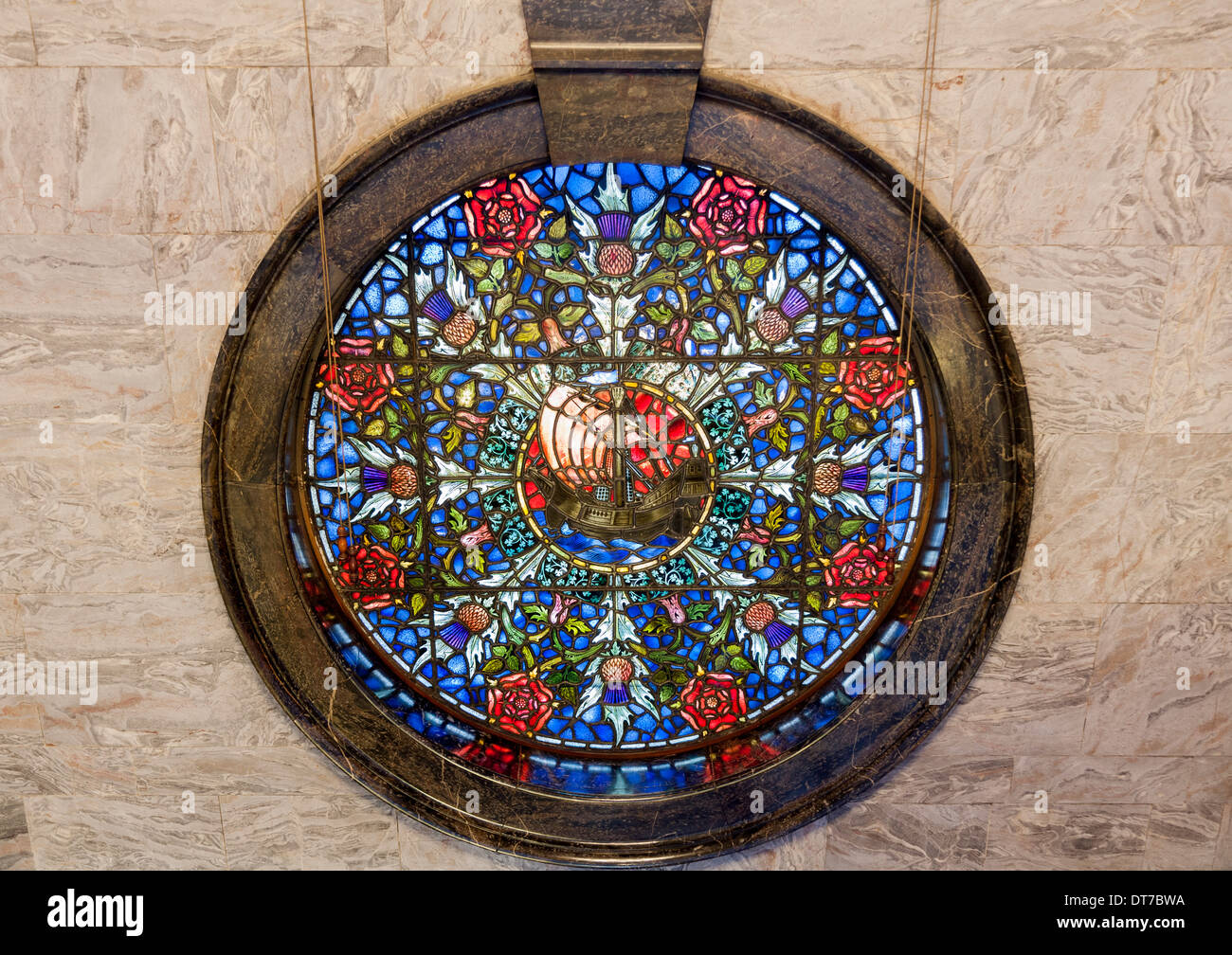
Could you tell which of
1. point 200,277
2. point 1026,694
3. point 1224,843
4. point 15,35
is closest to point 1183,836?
point 1224,843

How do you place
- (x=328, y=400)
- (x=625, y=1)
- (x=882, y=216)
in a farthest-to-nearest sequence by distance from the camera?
1. (x=328, y=400)
2. (x=882, y=216)
3. (x=625, y=1)

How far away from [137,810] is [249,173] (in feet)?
7.32

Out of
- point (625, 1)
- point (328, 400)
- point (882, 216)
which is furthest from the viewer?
point (328, 400)

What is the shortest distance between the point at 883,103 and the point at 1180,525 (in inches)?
66.8

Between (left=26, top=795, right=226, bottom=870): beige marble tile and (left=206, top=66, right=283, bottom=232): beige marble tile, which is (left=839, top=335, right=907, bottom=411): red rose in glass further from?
(left=26, top=795, right=226, bottom=870): beige marble tile

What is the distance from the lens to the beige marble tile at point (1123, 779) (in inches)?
136

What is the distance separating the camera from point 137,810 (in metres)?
3.48

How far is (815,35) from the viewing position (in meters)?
2.91

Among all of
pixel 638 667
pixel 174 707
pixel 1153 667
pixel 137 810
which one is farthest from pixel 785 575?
pixel 137 810

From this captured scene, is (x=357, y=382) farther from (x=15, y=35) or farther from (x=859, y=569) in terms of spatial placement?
(x=859, y=569)

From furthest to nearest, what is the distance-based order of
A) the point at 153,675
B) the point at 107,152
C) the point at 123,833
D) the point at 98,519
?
the point at 123,833 → the point at 153,675 → the point at 98,519 → the point at 107,152

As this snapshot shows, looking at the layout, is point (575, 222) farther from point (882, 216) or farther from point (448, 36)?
point (882, 216)

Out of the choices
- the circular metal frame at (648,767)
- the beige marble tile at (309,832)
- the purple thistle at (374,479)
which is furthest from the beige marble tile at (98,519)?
the beige marble tile at (309,832)

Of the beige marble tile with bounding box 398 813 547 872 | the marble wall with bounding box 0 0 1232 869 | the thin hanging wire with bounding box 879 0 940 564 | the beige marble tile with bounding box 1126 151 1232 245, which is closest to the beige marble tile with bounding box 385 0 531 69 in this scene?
the marble wall with bounding box 0 0 1232 869
